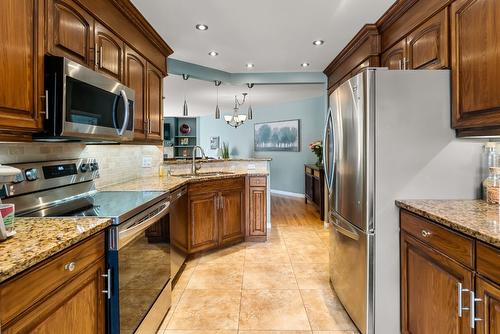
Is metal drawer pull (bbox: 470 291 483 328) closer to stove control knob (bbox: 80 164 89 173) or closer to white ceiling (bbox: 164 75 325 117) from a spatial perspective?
stove control knob (bbox: 80 164 89 173)

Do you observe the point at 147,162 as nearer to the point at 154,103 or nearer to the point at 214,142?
the point at 154,103

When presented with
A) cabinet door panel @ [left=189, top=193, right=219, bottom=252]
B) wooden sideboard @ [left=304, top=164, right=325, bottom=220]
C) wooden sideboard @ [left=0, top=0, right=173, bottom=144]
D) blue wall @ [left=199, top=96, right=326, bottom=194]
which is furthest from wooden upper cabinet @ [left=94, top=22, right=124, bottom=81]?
blue wall @ [left=199, top=96, right=326, bottom=194]

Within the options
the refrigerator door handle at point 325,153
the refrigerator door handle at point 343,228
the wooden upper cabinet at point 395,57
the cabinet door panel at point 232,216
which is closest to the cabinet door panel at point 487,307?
the refrigerator door handle at point 343,228

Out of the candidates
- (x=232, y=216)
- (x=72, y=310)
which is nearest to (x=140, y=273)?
(x=72, y=310)

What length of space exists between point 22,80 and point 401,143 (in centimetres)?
202

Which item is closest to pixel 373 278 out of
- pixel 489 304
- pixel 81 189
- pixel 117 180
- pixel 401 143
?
pixel 489 304

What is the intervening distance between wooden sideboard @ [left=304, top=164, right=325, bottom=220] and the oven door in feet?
10.7

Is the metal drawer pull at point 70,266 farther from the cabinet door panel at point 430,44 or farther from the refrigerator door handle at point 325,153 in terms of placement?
the cabinet door panel at point 430,44

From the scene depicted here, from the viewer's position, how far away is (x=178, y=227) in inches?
112

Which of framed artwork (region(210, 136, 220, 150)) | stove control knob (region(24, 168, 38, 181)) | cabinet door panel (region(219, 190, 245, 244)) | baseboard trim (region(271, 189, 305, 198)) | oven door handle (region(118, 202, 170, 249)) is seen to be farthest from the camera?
framed artwork (region(210, 136, 220, 150))

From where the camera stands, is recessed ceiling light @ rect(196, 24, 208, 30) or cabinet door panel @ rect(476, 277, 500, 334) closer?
cabinet door panel @ rect(476, 277, 500, 334)

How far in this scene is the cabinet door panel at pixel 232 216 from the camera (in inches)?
132

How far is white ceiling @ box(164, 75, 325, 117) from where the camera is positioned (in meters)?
5.29

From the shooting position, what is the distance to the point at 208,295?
2.35 metres
